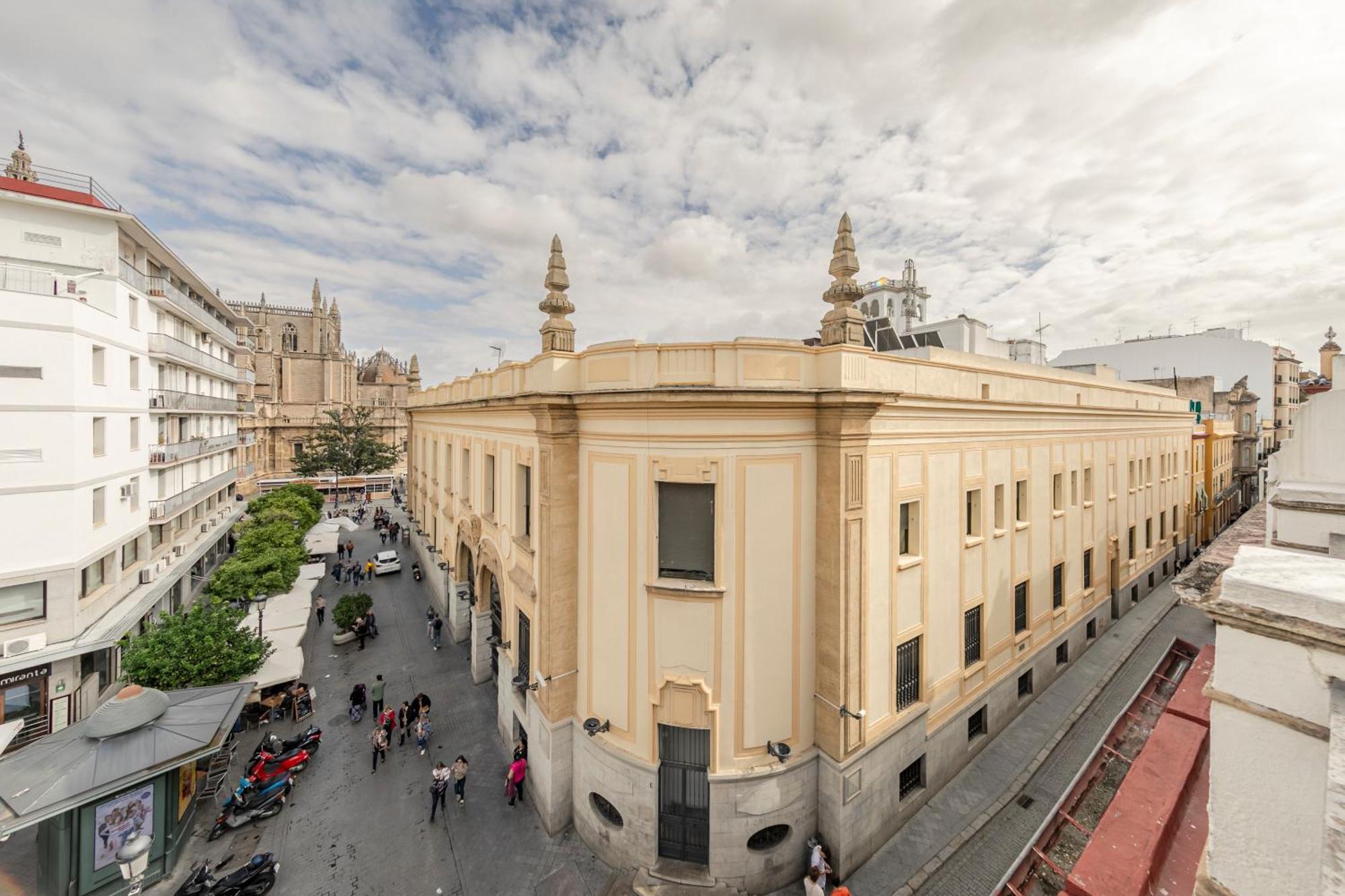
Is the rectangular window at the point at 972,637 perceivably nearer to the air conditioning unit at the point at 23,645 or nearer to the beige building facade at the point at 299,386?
the air conditioning unit at the point at 23,645

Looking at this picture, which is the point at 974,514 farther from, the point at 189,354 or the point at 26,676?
the point at 189,354

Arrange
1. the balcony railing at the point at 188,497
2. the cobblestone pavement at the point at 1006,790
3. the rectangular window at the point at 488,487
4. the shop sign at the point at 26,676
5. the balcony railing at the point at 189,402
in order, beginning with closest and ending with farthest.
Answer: the cobblestone pavement at the point at 1006,790, the shop sign at the point at 26,676, the rectangular window at the point at 488,487, the balcony railing at the point at 188,497, the balcony railing at the point at 189,402

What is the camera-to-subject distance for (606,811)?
1152 cm

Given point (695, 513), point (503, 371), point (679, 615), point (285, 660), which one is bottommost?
point (285, 660)

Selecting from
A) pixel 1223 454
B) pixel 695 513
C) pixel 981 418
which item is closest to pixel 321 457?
pixel 695 513

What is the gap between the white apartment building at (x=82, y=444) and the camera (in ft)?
51.3

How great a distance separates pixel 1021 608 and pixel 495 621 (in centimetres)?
1901

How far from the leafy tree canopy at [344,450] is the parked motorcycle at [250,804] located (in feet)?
166

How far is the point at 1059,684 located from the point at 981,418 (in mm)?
11682

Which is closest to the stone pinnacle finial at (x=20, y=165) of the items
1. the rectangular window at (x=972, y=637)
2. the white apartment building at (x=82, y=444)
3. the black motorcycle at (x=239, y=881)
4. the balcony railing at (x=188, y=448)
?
the white apartment building at (x=82, y=444)

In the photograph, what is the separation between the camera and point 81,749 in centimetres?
1030

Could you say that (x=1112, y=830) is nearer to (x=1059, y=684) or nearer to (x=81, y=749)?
(x=1059, y=684)

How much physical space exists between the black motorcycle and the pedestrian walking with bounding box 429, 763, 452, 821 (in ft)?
10.8

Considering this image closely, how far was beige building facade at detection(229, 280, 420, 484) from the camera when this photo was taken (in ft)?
198
